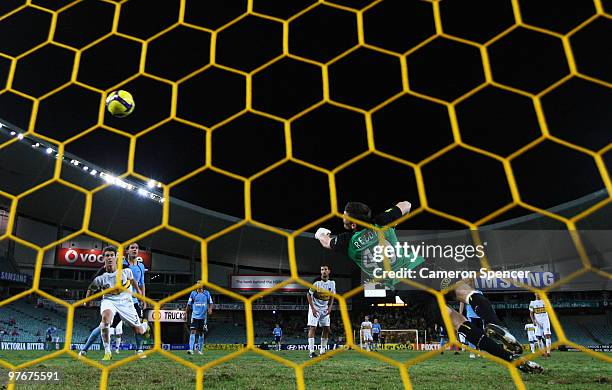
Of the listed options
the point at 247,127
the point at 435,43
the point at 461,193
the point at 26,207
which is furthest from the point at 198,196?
the point at 435,43

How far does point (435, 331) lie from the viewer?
60.4 ft

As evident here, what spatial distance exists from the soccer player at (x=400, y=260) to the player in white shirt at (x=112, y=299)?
2051 millimetres

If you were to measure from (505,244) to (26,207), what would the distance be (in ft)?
59.3

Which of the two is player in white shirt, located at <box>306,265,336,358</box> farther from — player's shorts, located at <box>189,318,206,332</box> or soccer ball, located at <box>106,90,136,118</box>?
soccer ball, located at <box>106,90,136,118</box>

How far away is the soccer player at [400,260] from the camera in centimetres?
227

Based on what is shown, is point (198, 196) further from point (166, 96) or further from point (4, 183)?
point (166, 96)

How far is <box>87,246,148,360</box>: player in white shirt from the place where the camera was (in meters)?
3.72

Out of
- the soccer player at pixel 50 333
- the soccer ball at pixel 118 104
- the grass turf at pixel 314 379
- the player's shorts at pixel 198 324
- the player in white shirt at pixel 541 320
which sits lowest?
the grass turf at pixel 314 379

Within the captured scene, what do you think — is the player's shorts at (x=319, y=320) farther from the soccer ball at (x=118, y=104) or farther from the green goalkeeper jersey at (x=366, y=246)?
the green goalkeeper jersey at (x=366, y=246)

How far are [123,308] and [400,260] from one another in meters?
2.52

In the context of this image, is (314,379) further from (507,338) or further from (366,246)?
(507,338)

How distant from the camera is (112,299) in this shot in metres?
3.91

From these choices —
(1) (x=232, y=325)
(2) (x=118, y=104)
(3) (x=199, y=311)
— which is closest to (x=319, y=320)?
(3) (x=199, y=311)

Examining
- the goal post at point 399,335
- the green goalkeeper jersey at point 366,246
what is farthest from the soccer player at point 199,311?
the goal post at point 399,335
